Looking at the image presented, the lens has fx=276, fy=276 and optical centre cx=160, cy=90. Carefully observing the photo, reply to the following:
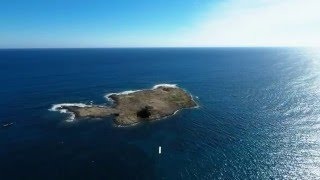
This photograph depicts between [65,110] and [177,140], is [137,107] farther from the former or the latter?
[177,140]

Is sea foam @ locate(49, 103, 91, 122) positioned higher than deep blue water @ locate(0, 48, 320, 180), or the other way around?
sea foam @ locate(49, 103, 91, 122)

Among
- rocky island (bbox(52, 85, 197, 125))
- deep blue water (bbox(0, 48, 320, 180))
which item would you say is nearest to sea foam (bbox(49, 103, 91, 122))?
rocky island (bbox(52, 85, 197, 125))

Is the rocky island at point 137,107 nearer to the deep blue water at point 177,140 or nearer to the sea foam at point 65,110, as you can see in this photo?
the sea foam at point 65,110

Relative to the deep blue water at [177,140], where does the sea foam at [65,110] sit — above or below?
above

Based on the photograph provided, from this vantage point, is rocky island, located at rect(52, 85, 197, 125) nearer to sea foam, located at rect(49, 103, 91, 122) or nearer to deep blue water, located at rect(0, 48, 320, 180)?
sea foam, located at rect(49, 103, 91, 122)

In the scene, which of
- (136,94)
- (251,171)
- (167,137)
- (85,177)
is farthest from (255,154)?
(136,94)

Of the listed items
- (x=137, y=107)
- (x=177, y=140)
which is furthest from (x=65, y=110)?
(x=177, y=140)

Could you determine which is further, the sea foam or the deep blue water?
the sea foam

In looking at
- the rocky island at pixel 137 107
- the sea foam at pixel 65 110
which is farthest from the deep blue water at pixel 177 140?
the rocky island at pixel 137 107

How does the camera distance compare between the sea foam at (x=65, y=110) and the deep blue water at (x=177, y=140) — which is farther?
the sea foam at (x=65, y=110)

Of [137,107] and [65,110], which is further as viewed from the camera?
[65,110]
